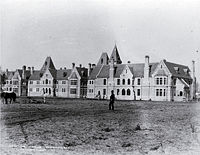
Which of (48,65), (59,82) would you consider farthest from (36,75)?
(59,82)

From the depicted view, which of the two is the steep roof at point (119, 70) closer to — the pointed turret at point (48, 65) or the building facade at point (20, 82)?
the pointed turret at point (48, 65)

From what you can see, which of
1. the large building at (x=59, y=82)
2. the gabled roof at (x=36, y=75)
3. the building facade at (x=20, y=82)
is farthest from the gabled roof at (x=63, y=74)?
the building facade at (x=20, y=82)

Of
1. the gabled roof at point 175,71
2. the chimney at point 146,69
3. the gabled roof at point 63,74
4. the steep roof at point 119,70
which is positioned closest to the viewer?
the gabled roof at point 175,71

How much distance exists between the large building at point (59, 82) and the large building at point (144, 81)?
386 centimetres

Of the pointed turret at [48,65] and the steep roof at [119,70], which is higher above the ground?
the pointed turret at [48,65]

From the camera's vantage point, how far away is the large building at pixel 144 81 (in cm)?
5388

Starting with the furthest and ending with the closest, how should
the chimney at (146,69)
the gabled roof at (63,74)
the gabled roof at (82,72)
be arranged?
the gabled roof at (63,74) < the gabled roof at (82,72) < the chimney at (146,69)

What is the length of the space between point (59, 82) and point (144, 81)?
2743 centimetres

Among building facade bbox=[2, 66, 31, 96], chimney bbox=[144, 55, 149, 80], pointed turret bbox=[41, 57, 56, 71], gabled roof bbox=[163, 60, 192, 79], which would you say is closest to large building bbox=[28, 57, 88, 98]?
pointed turret bbox=[41, 57, 56, 71]

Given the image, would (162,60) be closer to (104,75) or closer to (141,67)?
(141,67)

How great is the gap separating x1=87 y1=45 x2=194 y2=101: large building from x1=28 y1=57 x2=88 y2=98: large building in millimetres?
3862

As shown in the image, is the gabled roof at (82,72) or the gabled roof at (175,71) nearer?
the gabled roof at (175,71)

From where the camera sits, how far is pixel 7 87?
89.0 m

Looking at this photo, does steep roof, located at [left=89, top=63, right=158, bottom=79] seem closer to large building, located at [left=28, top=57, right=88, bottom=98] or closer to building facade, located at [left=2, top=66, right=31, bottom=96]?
large building, located at [left=28, top=57, right=88, bottom=98]
